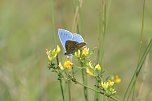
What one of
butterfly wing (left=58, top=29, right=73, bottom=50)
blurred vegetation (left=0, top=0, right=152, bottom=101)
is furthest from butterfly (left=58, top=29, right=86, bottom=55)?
blurred vegetation (left=0, top=0, right=152, bottom=101)

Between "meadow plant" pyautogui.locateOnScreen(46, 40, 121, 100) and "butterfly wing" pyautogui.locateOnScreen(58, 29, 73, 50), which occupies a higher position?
"butterfly wing" pyautogui.locateOnScreen(58, 29, 73, 50)

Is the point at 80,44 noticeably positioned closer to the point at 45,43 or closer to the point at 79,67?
the point at 79,67

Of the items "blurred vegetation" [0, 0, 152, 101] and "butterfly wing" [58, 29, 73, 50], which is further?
"blurred vegetation" [0, 0, 152, 101]

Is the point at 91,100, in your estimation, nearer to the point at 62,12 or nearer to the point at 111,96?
the point at 62,12

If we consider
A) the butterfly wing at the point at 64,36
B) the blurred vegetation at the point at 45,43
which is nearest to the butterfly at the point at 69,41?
the butterfly wing at the point at 64,36

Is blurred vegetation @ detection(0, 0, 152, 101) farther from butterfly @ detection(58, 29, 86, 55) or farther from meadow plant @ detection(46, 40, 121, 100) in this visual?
butterfly @ detection(58, 29, 86, 55)

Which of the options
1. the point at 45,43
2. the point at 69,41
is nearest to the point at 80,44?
the point at 69,41

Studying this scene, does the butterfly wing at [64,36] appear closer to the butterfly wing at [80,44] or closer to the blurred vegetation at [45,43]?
the butterfly wing at [80,44]
